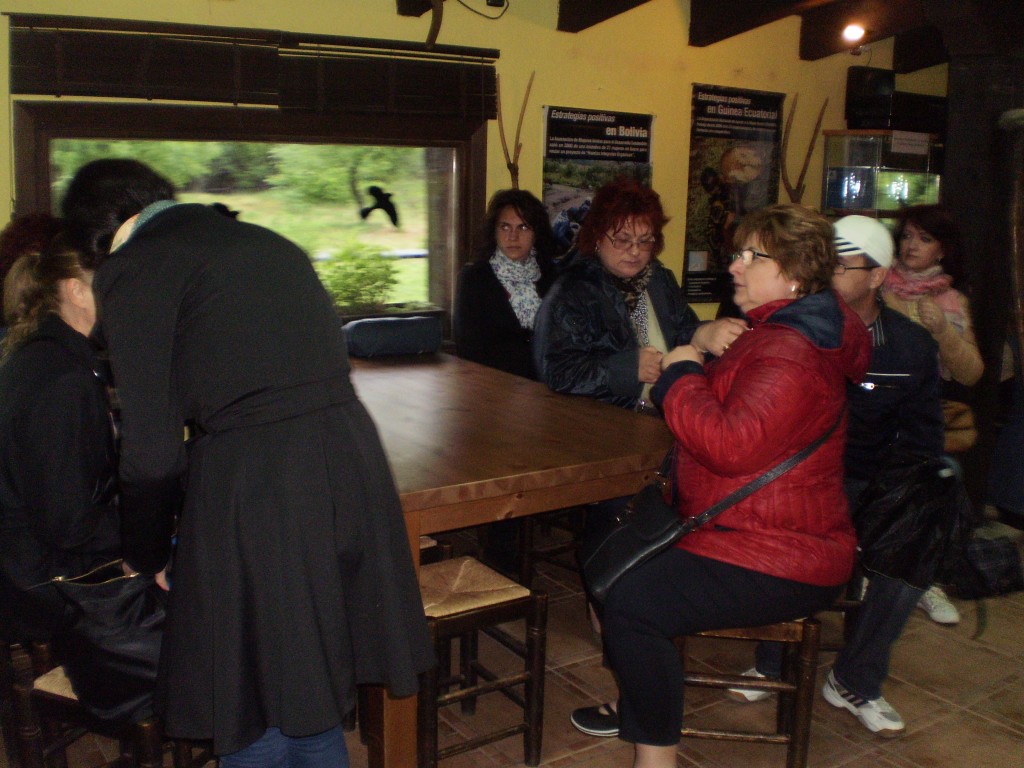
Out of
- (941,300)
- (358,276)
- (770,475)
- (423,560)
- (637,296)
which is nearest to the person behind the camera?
(770,475)

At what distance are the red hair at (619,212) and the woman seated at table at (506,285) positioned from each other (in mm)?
862

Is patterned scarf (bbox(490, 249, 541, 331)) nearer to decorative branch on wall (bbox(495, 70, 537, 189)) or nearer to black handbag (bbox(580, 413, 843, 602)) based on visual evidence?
decorative branch on wall (bbox(495, 70, 537, 189))

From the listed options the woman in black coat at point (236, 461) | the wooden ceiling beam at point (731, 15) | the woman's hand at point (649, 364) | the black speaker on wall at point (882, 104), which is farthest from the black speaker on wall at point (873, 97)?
the woman in black coat at point (236, 461)

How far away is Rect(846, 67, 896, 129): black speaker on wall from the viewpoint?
5766 millimetres

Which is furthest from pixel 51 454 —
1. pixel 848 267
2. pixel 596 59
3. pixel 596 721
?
pixel 596 59

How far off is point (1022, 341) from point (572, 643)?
6.22 ft

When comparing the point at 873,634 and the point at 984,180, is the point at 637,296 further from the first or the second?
the point at 984,180

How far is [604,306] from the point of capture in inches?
110

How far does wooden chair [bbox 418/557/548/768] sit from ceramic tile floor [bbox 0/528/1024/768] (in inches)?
7.2

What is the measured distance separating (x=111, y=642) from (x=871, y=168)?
210 inches

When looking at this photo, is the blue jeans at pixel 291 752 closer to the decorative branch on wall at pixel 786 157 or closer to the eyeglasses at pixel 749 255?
the eyeglasses at pixel 749 255

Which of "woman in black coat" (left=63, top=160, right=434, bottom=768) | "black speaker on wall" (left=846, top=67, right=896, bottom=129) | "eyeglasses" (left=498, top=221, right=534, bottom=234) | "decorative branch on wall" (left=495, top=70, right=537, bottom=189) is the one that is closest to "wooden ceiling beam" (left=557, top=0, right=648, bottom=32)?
"decorative branch on wall" (left=495, top=70, right=537, bottom=189)

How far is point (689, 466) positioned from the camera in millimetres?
2033

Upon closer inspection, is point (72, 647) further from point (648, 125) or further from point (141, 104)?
point (648, 125)
